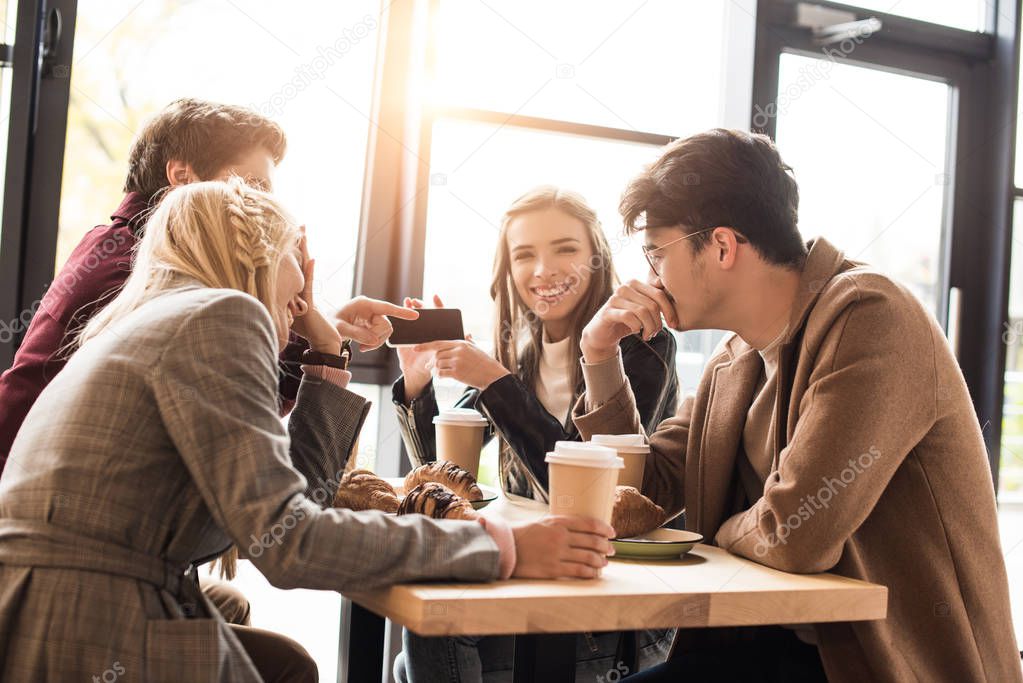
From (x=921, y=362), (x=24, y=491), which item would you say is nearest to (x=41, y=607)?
(x=24, y=491)

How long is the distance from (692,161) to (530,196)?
0.82 m

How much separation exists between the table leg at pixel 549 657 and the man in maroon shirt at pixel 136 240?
0.63 metres

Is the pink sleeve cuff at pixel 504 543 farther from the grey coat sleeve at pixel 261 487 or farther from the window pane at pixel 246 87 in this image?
the window pane at pixel 246 87

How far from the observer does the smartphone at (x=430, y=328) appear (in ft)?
6.54

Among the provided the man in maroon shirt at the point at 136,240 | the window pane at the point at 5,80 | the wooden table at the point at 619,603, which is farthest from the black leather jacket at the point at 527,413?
the window pane at the point at 5,80

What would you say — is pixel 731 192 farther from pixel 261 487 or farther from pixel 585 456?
Answer: pixel 261 487

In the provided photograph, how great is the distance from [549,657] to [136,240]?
4.15 ft

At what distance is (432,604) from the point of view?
100cm

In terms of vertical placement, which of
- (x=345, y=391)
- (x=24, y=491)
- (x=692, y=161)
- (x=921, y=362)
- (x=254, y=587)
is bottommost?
(x=254, y=587)

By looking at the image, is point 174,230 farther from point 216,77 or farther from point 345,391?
point 216,77

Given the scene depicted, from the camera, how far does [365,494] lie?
5.11ft

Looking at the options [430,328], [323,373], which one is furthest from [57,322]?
[430,328]

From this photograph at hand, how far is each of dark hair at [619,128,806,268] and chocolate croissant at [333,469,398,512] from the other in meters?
0.69

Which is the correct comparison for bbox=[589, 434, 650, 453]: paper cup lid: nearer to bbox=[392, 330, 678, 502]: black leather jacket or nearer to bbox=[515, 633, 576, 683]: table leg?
bbox=[392, 330, 678, 502]: black leather jacket
